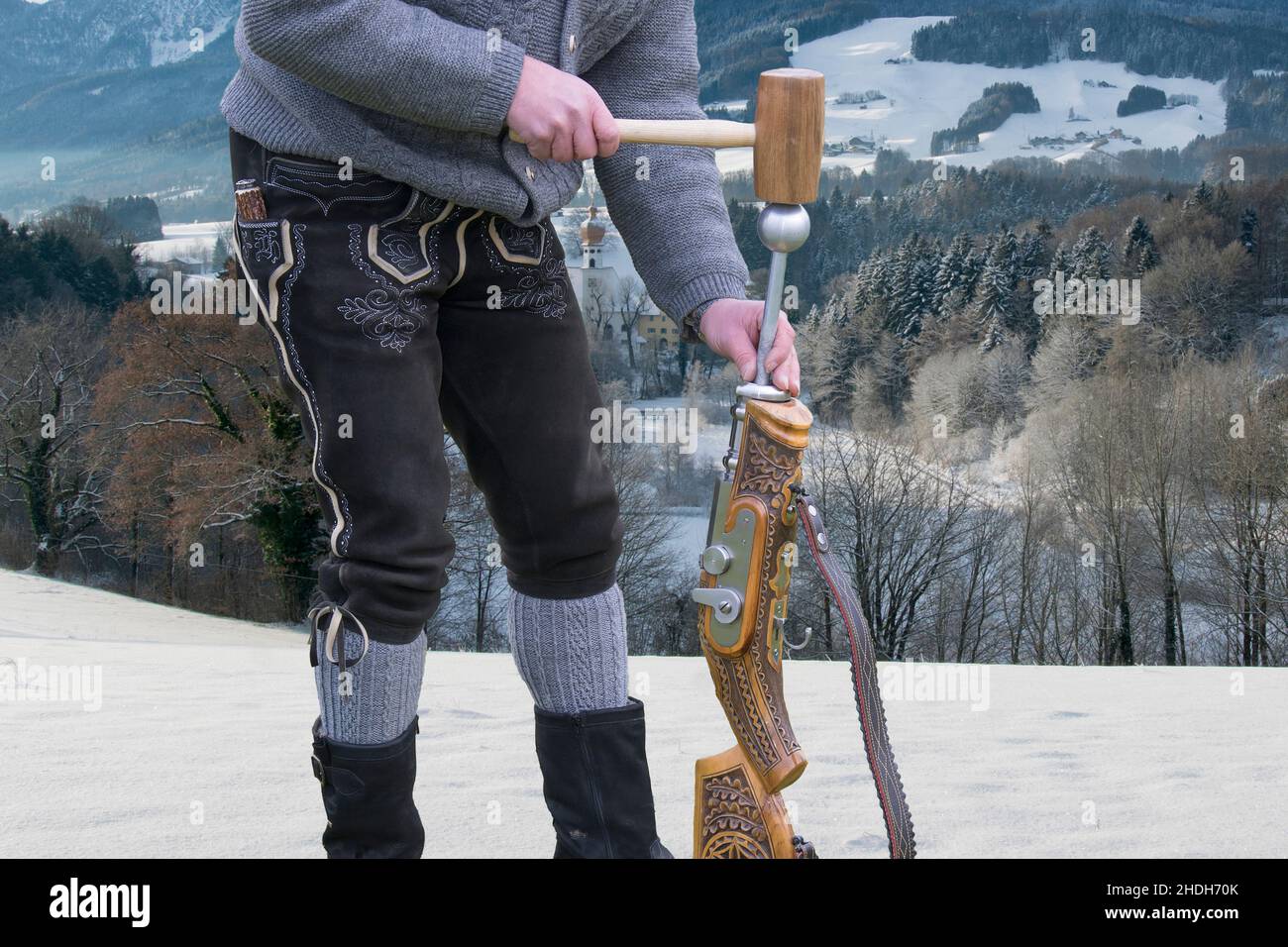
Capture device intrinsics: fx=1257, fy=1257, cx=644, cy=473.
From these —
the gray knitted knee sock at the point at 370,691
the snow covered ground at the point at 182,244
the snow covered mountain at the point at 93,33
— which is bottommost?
the gray knitted knee sock at the point at 370,691

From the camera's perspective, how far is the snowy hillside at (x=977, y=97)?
44.7 meters

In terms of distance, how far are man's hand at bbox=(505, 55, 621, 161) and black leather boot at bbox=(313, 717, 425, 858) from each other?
30.6 inches

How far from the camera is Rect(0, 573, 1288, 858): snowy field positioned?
264cm

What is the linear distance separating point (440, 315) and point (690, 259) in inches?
16.6

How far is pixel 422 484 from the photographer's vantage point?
5.08 feet

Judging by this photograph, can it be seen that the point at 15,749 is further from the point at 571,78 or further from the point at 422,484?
the point at 571,78

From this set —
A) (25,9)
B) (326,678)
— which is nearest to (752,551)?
(326,678)

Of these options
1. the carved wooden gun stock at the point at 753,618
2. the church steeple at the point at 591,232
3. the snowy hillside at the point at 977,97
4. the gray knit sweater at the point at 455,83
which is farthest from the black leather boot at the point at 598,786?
the snowy hillside at the point at 977,97

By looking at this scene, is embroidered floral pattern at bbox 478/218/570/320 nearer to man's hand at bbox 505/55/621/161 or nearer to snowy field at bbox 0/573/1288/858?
man's hand at bbox 505/55/621/161

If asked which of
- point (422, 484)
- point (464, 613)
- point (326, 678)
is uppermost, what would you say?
point (422, 484)

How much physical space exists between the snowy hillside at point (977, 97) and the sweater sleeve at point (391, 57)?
44.6 m

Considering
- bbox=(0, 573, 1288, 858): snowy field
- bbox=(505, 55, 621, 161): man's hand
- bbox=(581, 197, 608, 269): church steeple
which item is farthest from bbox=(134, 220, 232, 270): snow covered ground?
Result: bbox=(505, 55, 621, 161): man's hand

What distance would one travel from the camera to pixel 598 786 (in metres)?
1.77

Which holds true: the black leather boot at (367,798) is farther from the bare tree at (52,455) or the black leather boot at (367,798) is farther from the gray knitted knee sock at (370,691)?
the bare tree at (52,455)
